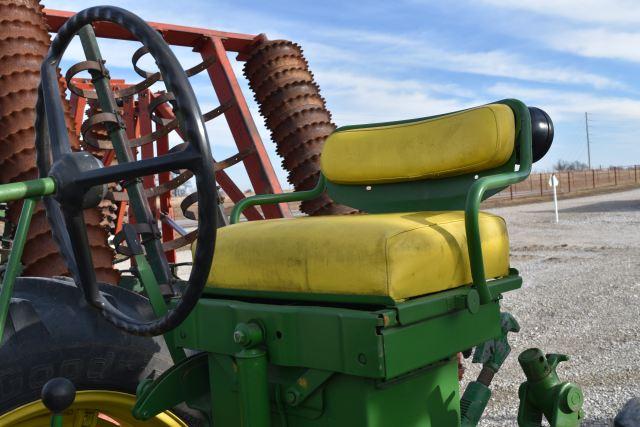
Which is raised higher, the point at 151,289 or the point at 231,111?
the point at 231,111

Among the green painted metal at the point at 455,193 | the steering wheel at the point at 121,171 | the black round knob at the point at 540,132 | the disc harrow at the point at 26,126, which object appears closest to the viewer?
the steering wheel at the point at 121,171

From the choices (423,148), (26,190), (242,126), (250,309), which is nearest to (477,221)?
(250,309)

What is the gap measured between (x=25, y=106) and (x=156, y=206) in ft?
4.68

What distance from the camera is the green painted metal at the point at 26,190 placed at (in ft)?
3.92

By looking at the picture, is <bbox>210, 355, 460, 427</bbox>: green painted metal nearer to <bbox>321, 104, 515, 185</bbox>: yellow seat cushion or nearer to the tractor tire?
the tractor tire

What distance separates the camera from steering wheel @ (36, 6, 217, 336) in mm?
1143

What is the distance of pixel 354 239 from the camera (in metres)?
1.40

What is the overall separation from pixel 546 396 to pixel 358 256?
91 cm

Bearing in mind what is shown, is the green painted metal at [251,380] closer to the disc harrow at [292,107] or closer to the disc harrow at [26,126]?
the disc harrow at [26,126]

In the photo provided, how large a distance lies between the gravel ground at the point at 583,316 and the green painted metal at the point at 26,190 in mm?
2394

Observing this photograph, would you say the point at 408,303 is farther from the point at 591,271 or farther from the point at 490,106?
the point at 591,271

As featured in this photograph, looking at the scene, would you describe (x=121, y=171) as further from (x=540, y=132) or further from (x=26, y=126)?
(x=26, y=126)

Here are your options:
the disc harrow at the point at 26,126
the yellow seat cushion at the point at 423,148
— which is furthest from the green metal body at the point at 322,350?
the disc harrow at the point at 26,126

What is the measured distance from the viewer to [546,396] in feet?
6.31
